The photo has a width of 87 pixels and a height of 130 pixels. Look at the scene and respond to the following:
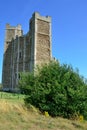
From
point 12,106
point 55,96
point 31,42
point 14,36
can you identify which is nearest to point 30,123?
point 12,106

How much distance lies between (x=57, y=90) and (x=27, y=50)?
33.6 metres

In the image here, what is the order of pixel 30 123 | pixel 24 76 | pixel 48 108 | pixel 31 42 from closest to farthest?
pixel 30 123 < pixel 48 108 < pixel 24 76 < pixel 31 42

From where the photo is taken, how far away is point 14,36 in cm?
6912

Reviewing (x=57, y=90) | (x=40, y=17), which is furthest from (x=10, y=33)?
(x=57, y=90)

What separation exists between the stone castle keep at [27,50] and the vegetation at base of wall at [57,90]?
26118 millimetres

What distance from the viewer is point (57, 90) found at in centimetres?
2914

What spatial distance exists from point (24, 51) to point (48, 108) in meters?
34.7

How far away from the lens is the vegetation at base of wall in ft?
94.7

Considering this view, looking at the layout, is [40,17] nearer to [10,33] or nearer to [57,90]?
[10,33]

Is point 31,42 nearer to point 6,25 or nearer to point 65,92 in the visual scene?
point 6,25

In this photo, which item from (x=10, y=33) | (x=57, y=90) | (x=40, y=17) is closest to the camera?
(x=57, y=90)

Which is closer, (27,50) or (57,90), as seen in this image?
(57,90)

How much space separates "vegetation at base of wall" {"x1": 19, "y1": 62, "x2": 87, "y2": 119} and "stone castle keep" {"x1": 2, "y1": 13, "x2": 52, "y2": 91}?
26.1 m

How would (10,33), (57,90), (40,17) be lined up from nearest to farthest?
(57,90) < (40,17) < (10,33)
